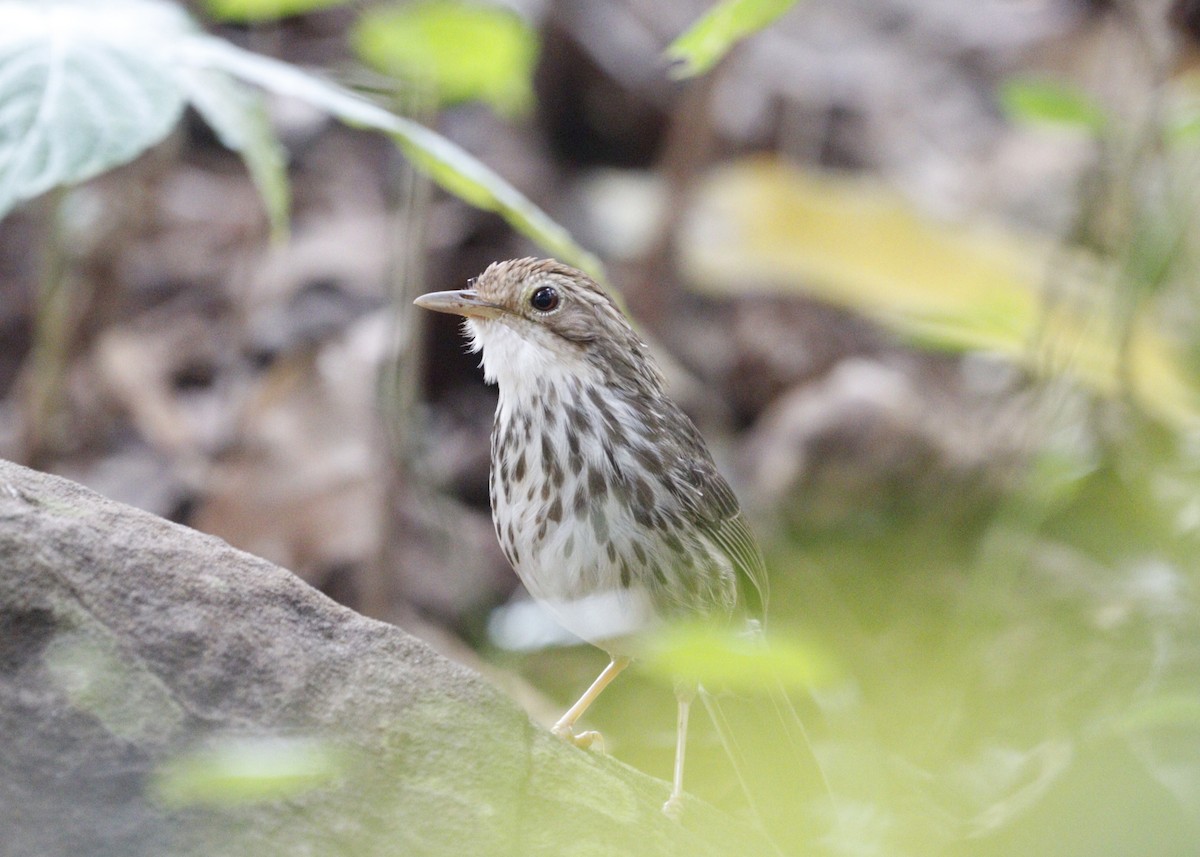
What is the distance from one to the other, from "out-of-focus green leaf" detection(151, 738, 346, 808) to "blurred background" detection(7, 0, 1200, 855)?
539 millimetres

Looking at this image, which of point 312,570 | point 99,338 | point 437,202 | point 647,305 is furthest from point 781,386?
point 99,338

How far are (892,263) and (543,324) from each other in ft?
13.0

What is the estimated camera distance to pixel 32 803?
2.20 metres

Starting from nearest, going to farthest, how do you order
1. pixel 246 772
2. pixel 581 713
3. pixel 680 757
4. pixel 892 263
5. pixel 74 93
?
pixel 246 772
pixel 74 93
pixel 680 757
pixel 581 713
pixel 892 263

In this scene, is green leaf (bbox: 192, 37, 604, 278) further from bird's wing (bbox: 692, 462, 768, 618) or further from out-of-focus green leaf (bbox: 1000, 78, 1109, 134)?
out-of-focus green leaf (bbox: 1000, 78, 1109, 134)

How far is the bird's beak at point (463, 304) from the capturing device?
145 inches

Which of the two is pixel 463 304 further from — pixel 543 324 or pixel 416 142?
pixel 416 142

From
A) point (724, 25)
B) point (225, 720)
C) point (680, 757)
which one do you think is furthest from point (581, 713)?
point (724, 25)

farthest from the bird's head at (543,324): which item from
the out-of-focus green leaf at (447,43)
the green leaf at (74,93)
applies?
the out-of-focus green leaf at (447,43)

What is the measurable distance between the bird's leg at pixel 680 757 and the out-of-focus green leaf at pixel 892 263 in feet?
8.04

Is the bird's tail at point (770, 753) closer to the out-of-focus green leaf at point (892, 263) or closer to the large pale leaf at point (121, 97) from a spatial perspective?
the large pale leaf at point (121, 97)

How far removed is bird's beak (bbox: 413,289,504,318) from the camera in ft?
12.1

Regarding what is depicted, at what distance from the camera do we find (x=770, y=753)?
3818 millimetres

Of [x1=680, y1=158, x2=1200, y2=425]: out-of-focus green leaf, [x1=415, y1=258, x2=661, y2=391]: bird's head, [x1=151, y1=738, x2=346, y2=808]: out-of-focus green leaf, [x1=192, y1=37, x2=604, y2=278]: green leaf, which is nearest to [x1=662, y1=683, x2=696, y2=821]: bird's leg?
[x1=415, y1=258, x2=661, y2=391]: bird's head
